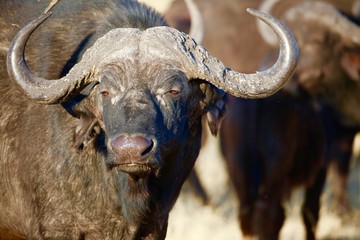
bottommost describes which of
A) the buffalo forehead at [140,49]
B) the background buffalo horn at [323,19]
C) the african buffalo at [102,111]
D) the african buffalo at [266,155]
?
the african buffalo at [266,155]

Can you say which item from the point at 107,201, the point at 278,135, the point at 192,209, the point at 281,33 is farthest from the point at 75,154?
the point at 192,209

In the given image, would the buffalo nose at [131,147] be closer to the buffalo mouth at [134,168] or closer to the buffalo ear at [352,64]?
the buffalo mouth at [134,168]

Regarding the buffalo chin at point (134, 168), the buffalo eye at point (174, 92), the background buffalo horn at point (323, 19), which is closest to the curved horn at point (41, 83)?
the buffalo eye at point (174, 92)

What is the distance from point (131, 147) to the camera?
6.04 metres

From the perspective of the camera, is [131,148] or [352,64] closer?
[131,148]

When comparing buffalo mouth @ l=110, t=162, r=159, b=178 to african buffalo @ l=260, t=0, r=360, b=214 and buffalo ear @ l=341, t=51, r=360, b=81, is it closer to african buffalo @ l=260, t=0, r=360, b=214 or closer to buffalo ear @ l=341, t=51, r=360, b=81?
african buffalo @ l=260, t=0, r=360, b=214

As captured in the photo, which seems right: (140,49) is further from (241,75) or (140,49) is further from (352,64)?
(352,64)

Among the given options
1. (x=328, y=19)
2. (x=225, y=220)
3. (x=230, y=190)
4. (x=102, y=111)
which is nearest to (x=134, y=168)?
(x=102, y=111)

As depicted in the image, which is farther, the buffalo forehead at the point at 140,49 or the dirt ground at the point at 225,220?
the dirt ground at the point at 225,220

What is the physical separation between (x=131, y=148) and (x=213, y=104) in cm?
97

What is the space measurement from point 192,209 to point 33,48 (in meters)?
5.76

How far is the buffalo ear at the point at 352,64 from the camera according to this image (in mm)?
11359

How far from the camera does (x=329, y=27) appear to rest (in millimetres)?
11328

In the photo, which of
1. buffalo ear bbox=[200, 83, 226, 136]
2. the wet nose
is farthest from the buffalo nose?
buffalo ear bbox=[200, 83, 226, 136]
